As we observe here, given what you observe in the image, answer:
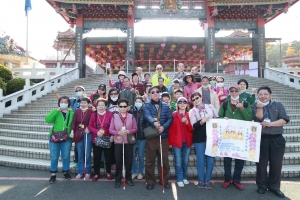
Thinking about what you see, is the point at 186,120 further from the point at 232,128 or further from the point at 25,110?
the point at 25,110

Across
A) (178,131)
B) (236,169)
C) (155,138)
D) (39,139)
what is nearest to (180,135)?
(178,131)

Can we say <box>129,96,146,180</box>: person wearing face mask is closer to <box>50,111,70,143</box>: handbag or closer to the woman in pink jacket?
the woman in pink jacket

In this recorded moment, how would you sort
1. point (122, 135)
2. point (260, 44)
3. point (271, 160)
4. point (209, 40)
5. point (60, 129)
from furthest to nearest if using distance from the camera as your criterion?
point (209, 40), point (260, 44), point (60, 129), point (122, 135), point (271, 160)

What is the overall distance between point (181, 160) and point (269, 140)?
5.09 feet

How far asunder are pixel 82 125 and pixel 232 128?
9.17 ft

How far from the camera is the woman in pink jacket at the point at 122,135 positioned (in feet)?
12.2

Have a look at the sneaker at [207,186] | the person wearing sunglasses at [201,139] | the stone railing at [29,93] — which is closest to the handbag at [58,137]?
the person wearing sunglasses at [201,139]

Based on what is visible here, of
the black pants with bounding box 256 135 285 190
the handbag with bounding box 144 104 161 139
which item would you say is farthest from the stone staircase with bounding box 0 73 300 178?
the handbag with bounding box 144 104 161 139

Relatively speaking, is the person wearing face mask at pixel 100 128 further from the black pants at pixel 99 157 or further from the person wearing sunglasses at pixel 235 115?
the person wearing sunglasses at pixel 235 115

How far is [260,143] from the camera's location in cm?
353

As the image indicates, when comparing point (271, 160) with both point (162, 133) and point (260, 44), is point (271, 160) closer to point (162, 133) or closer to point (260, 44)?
point (162, 133)

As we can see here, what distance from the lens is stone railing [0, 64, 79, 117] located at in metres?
7.64

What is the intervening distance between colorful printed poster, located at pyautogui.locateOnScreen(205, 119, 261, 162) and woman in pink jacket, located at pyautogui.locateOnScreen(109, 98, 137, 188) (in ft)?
4.55

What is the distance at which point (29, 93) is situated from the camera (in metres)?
8.62
